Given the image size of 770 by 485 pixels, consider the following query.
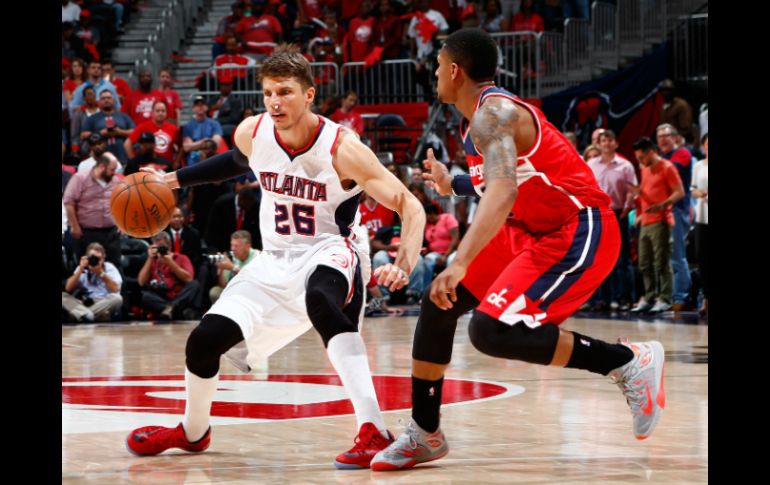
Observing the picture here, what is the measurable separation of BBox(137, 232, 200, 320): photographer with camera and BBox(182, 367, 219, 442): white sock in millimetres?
8418

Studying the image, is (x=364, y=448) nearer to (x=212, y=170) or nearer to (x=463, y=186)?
(x=463, y=186)

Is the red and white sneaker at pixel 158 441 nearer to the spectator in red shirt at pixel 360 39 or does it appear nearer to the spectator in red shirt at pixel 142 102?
the spectator in red shirt at pixel 142 102

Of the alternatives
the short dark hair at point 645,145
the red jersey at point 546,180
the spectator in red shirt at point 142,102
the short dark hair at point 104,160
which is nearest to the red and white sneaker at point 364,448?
the red jersey at point 546,180

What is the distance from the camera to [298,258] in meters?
5.37

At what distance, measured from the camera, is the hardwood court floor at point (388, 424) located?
467cm

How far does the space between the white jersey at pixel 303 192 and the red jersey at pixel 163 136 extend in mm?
10471

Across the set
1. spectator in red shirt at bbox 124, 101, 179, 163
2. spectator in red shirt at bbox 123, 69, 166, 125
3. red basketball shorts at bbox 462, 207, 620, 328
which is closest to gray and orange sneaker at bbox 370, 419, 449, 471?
red basketball shorts at bbox 462, 207, 620, 328

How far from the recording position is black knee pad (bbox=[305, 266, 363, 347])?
505 centimetres

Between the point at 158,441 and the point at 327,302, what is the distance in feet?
3.29

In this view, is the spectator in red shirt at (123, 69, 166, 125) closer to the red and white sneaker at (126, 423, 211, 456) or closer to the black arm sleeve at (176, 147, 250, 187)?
the black arm sleeve at (176, 147, 250, 187)

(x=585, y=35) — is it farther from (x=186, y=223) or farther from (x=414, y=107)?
(x=186, y=223)

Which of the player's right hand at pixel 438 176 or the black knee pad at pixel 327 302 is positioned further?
the player's right hand at pixel 438 176

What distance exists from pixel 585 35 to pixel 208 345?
46.7ft
